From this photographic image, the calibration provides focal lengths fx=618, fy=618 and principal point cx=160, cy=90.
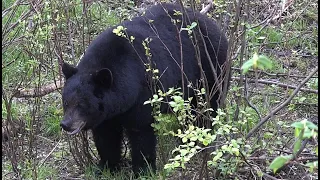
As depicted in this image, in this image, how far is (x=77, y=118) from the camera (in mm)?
5148

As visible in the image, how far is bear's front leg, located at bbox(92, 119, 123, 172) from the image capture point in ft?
18.8

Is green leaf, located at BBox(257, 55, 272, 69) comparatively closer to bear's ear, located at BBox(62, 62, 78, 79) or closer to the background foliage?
the background foliage

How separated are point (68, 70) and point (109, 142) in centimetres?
92

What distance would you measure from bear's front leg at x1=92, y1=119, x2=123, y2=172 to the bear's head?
0.44m

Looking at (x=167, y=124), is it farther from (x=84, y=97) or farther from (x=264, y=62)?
(x=264, y=62)

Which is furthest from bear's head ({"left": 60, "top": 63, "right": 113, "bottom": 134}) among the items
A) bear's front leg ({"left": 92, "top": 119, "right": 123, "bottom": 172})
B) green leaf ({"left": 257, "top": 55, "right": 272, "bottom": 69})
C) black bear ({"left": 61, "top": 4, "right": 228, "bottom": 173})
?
green leaf ({"left": 257, "top": 55, "right": 272, "bottom": 69})

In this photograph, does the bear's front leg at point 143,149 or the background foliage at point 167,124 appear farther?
the bear's front leg at point 143,149

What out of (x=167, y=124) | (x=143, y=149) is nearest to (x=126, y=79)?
(x=143, y=149)

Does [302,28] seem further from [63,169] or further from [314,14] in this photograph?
[63,169]

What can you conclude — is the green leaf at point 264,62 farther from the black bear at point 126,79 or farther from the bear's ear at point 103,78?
the bear's ear at point 103,78

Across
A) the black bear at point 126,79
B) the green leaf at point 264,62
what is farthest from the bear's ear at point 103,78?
the green leaf at point 264,62

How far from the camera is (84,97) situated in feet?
17.0

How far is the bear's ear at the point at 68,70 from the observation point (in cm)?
523

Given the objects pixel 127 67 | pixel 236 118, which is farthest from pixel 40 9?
pixel 236 118
